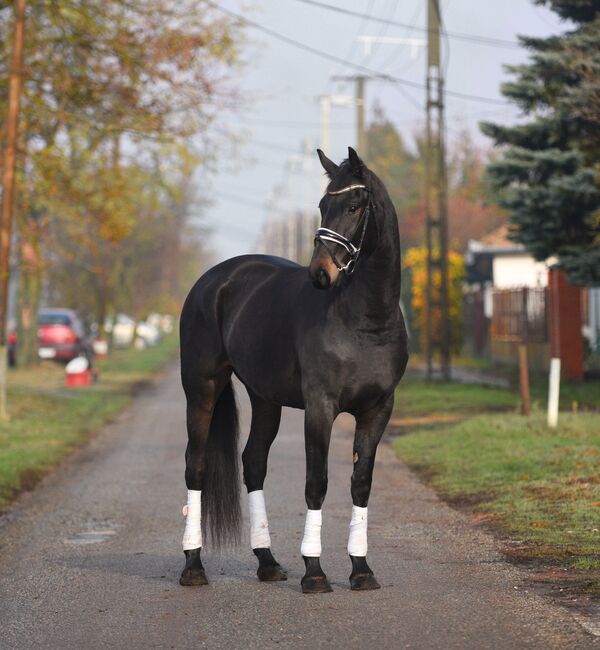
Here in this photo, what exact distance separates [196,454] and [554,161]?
14242 millimetres

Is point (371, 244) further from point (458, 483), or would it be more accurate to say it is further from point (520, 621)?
point (458, 483)

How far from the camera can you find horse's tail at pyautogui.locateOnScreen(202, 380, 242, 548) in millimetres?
7910

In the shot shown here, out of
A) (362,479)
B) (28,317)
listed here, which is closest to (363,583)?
(362,479)

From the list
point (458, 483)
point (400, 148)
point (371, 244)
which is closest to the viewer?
point (371, 244)

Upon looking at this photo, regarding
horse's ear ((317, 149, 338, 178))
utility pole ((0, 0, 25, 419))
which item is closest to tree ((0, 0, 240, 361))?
utility pole ((0, 0, 25, 419))

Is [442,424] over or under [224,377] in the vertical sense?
under

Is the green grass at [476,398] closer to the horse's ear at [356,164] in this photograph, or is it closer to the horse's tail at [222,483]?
the horse's tail at [222,483]

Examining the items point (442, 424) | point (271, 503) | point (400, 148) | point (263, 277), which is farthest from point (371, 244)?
point (400, 148)

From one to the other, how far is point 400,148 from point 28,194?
87188 mm

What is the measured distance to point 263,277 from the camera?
803cm

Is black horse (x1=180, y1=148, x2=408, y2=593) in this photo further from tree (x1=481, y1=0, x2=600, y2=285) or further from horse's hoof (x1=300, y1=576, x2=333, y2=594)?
tree (x1=481, y1=0, x2=600, y2=285)

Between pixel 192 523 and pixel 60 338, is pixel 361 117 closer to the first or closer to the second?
pixel 60 338

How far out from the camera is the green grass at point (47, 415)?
1406cm

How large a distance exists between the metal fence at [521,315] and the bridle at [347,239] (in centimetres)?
2193
